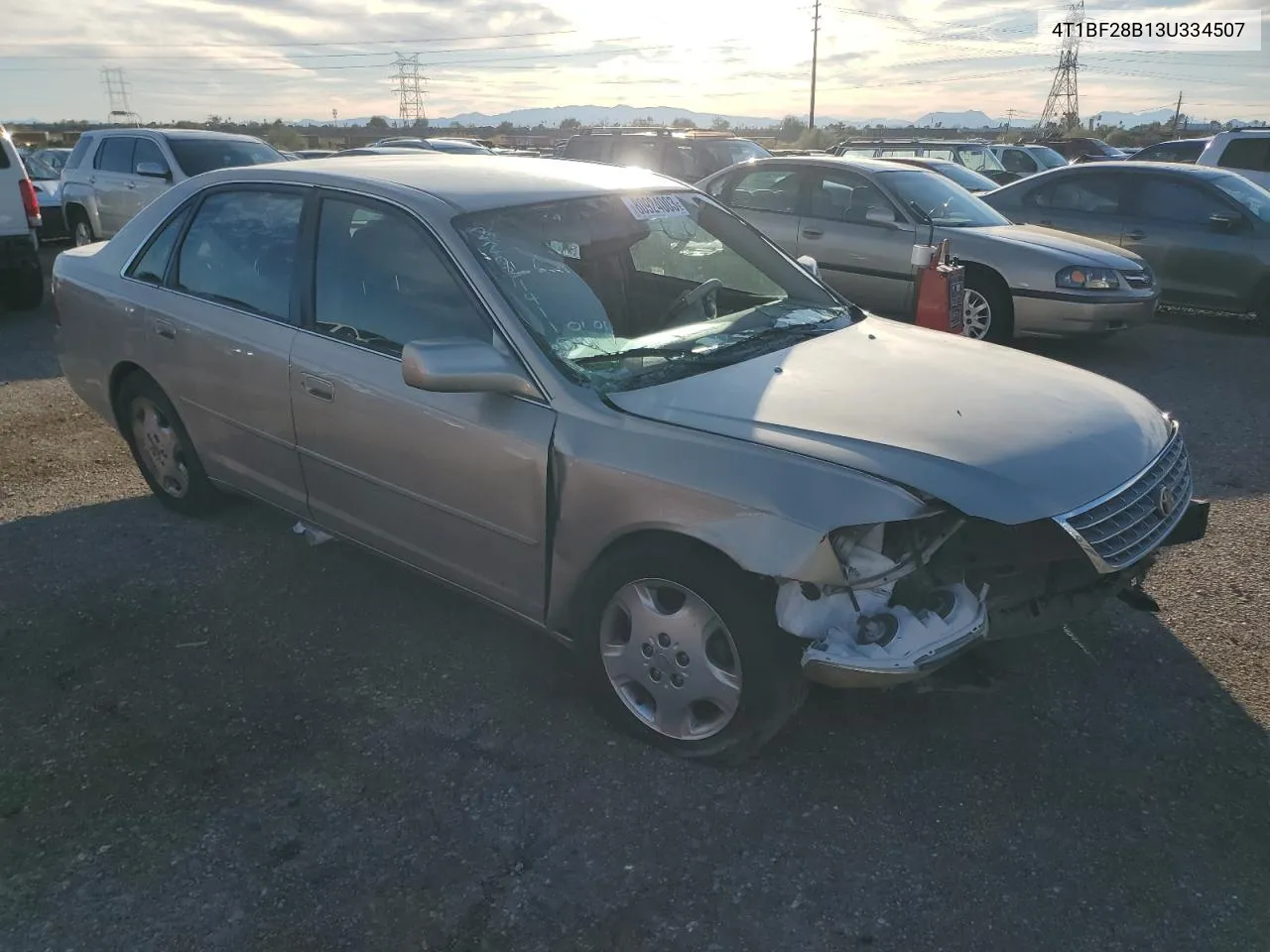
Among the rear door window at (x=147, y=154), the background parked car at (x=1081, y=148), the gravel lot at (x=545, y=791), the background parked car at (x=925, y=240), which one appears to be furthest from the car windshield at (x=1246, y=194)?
the background parked car at (x=1081, y=148)

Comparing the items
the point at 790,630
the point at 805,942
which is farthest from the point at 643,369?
the point at 805,942

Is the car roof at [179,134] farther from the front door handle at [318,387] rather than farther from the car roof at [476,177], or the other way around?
the front door handle at [318,387]

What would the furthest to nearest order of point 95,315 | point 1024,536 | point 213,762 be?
point 95,315 < point 213,762 < point 1024,536

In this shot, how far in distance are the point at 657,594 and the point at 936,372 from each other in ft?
4.02

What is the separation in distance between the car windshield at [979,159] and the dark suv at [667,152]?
5520 millimetres

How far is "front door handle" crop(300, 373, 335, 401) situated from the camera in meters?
3.47

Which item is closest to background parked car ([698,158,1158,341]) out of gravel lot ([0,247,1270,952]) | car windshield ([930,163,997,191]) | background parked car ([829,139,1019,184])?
car windshield ([930,163,997,191])

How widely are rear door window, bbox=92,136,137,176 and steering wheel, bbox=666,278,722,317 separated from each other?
987 cm

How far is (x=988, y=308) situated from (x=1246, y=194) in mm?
3409

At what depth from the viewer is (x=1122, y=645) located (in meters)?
3.60

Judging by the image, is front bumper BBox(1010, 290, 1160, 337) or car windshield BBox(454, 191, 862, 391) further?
front bumper BBox(1010, 290, 1160, 337)

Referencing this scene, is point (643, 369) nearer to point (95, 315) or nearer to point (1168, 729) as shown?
point (1168, 729)

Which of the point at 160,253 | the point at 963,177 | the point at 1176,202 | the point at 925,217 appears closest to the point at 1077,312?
the point at 925,217

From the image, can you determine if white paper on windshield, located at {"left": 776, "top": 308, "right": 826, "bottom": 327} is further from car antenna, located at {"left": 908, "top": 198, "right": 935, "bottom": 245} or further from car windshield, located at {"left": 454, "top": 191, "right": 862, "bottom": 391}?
car antenna, located at {"left": 908, "top": 198, "right": 935, "bottom": 245}
